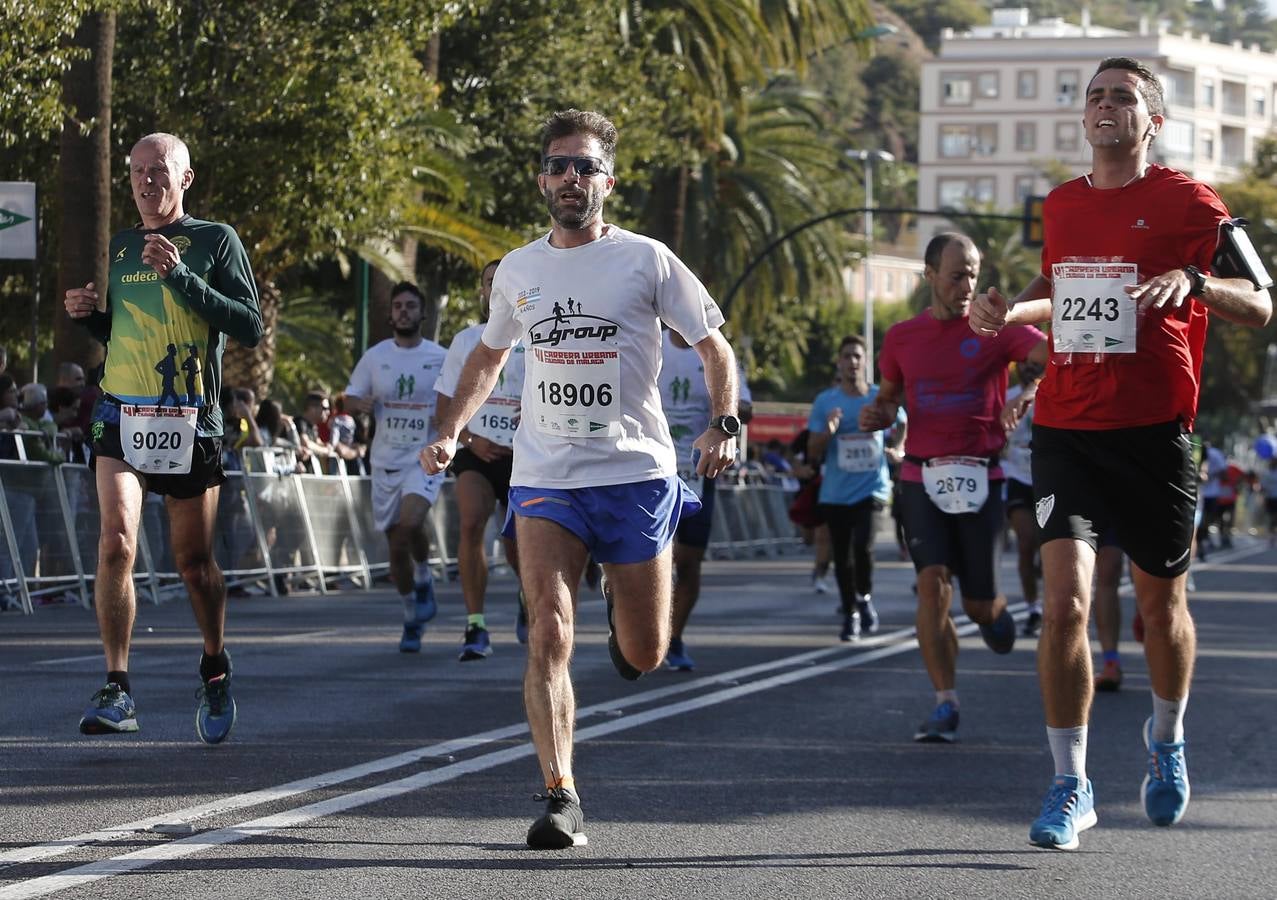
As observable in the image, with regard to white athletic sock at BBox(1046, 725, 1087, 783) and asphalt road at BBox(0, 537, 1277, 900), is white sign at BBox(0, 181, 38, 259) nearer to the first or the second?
asphalt road at BBox(0, 537, 1277, 900)

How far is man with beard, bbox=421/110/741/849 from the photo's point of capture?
647cm

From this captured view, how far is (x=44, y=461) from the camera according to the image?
1561 centimetres

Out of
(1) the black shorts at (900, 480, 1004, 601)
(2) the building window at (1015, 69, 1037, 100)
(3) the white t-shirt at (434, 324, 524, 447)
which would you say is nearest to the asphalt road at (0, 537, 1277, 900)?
(1) the black shorts at (900, 480, 1004, 601)

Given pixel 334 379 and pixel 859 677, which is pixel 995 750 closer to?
pixel 859 677

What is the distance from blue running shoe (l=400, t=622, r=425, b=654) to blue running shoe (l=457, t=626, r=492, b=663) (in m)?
0.68

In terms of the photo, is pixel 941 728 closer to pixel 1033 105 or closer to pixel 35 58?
pixel 35 58

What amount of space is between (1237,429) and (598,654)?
234 feet

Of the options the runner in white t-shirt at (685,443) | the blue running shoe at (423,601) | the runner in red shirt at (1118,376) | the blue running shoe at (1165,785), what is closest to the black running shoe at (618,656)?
the runner in red shirt at (1118,376)

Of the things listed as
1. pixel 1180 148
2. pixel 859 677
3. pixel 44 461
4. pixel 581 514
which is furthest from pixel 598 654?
pixel 1180 148

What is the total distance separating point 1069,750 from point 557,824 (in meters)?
1.41

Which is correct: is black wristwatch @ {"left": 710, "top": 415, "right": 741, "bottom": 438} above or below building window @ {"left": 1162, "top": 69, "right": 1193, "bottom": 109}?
below

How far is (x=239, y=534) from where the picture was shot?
718 inches

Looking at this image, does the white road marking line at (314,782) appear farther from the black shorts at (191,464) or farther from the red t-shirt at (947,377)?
the red t-shirt at (947,377)

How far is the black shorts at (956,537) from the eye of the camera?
Answer: 372 inches
